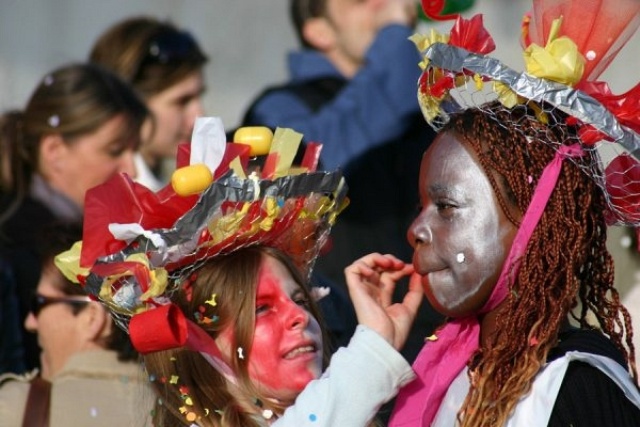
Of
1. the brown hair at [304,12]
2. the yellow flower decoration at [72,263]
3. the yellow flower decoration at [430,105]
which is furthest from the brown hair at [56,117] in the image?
the yellow flower decoration at [430,105]

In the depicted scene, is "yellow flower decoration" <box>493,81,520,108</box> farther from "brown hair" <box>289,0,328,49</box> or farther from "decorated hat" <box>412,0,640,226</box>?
"brown hair" <box>289,0,328,49</box>

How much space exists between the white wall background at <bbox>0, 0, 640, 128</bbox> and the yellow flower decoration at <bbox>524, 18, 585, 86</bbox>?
11.0ft

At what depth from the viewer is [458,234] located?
2656mm

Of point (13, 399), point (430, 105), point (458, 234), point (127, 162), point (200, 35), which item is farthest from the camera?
point (200, 35)

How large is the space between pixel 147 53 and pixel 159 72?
116mm

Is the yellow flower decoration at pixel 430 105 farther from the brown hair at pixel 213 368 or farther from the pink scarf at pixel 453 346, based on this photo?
the brown hair at pixel 213 368

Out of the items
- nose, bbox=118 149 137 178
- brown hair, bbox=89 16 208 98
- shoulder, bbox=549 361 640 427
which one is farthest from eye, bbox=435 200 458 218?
brown hair, bbox=89 16 208 98

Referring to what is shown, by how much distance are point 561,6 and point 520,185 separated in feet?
1.23

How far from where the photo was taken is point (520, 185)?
2631 mm

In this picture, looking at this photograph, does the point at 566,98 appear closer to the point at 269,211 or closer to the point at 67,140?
the point at 269,211

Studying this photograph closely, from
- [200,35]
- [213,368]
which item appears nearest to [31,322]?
[213,368]

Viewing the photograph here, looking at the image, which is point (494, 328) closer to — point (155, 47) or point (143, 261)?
point (143, 261)

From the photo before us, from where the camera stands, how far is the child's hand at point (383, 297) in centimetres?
291

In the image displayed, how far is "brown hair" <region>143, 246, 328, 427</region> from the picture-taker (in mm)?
2943
